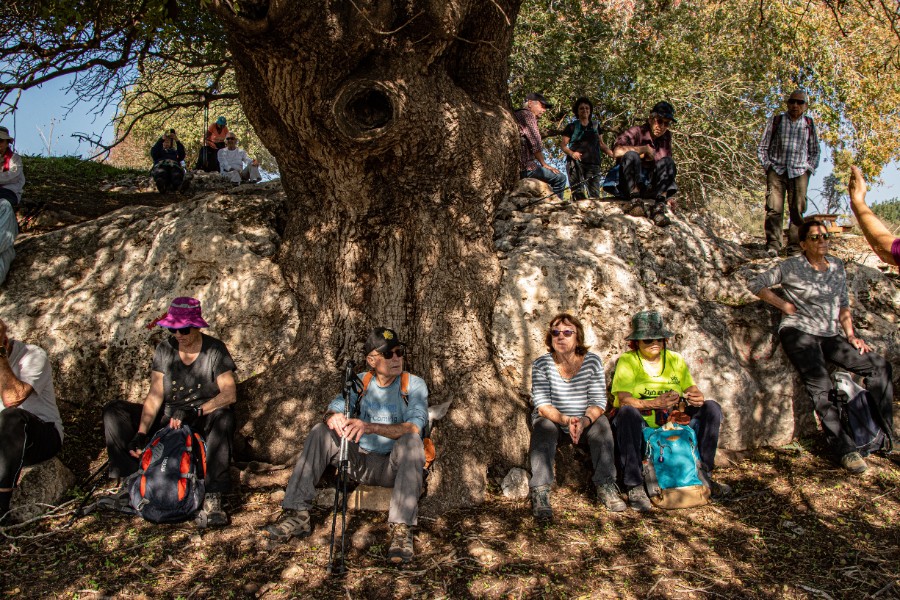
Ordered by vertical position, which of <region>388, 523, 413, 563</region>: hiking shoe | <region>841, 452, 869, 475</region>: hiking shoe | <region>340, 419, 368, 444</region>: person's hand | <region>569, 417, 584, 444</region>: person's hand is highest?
<region>340, 419, 368, 444</region>: person's hand

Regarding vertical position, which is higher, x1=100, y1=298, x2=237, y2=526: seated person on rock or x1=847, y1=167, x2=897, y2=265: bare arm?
x1=847, y1=167, x2=897, y2=265: bare arm

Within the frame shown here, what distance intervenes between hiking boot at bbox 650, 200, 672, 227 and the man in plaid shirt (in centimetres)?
130

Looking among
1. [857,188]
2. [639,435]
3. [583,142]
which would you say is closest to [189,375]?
[639,435]

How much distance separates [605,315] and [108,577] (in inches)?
158

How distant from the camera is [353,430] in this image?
13.9 feet

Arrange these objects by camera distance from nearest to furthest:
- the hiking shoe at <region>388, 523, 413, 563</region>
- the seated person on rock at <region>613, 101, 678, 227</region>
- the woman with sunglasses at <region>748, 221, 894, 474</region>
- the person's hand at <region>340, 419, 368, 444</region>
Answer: the hiking shoe at <region>388, 523, 413, 563</region> → the person's hand at <region>340, 419, 368, 444</region> → the woman with sunglasses at <region>748, 221, 894, 474</region> → the seated person on rock at <region>613, 101, 678, 227</region>

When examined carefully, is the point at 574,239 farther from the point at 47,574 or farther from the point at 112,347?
the point at 47,574

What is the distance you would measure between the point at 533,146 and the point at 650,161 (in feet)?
4.39

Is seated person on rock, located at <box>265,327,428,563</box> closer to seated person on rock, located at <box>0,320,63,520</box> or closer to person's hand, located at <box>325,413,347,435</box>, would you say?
person's hand, located at <box>325,413,347,435</box>

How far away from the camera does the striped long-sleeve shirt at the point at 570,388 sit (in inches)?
193

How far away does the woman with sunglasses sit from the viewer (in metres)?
5.36

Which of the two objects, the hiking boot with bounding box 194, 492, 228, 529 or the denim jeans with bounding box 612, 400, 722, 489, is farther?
the denim jeans with bounding box 612, 400, 722, 489

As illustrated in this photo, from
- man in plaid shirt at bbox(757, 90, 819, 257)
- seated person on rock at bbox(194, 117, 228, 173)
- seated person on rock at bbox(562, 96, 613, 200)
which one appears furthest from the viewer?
seated person on rock at bbox(194, 117, 228, 173)

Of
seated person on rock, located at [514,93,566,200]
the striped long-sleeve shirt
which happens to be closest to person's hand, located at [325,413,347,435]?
the striped long-sleeve shirt
